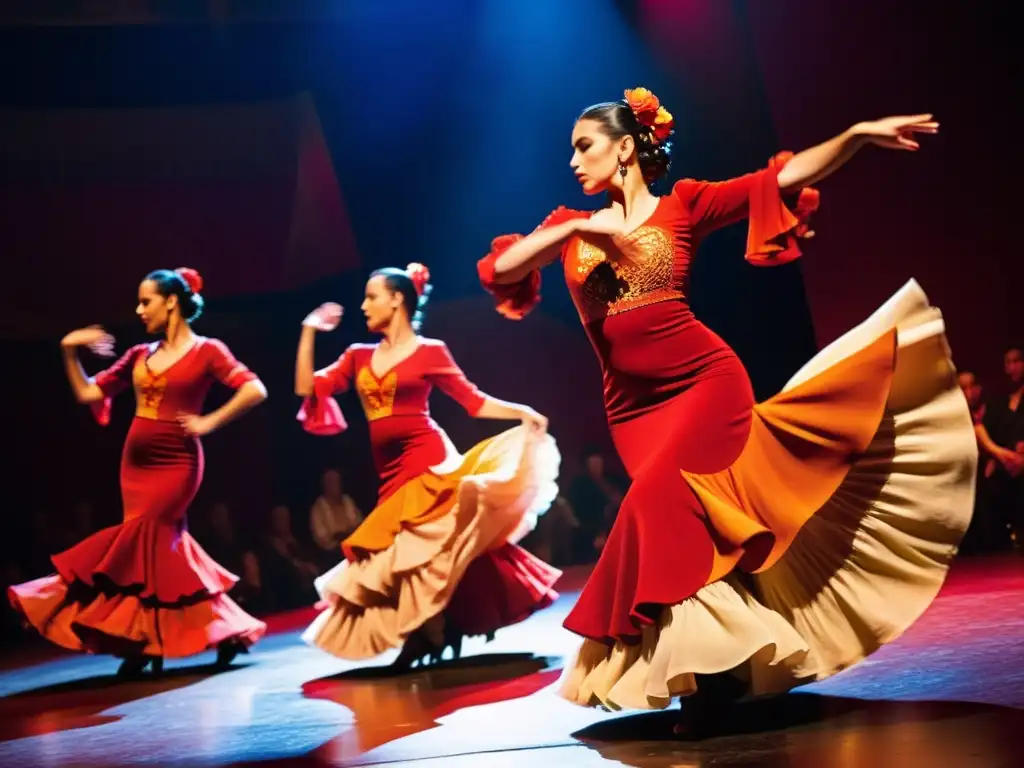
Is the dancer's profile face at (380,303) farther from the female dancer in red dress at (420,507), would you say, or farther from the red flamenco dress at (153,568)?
the red flamenco dress at (153,568)

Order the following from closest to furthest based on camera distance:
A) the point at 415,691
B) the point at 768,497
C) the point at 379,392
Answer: the point at 768,497, the point at 415,691, the point at 379,392

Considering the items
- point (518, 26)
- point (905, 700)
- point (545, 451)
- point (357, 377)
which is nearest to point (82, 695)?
point (357, 377)

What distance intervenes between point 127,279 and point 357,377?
10.8ft

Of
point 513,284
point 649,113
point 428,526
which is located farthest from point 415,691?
point 649,113

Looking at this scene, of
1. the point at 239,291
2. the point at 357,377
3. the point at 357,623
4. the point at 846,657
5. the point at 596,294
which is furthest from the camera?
the point at 239,291

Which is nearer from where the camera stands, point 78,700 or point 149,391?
point 78,700

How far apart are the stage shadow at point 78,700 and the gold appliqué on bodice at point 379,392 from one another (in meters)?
1.16

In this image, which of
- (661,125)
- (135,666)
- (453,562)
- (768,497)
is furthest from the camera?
(135,666)

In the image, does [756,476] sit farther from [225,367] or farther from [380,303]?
[225,367]

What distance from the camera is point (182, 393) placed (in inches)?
188

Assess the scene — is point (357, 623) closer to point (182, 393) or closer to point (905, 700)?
point (182, 393)

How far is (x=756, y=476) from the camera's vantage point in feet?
8.91

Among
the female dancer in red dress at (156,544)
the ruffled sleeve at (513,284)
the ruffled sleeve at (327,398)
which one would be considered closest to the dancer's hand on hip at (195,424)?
the female dancer in red dress at (156,544)

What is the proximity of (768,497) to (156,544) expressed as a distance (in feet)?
9.12
